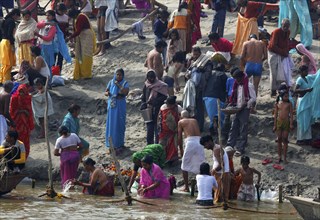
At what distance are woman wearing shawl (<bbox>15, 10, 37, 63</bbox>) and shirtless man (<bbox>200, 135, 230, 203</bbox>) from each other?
5759 millimetres

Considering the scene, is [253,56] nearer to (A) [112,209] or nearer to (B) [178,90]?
(B) [178,90]

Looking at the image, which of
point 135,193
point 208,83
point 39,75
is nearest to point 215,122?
point 208,83

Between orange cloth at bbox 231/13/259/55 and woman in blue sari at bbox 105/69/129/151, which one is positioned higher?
orange cloth at bbox 231/13/259/55

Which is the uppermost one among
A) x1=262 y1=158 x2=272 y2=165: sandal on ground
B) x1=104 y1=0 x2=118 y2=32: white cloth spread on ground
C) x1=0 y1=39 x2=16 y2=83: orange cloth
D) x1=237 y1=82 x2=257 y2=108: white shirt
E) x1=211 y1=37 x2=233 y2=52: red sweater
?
x1=104 y1=0 x2=118 y2=32: white cloth spread on ground

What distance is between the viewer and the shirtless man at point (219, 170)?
68.8 ft

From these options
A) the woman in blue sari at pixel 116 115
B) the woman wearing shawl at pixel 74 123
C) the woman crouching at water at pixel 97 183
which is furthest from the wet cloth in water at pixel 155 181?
the woman in blue sari at pixel 116 115

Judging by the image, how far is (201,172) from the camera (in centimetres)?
2111

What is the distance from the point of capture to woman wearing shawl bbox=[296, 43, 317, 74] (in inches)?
936

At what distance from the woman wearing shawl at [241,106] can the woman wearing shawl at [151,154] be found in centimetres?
120

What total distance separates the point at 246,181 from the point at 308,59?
3264mm

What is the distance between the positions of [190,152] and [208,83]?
5.29 ft

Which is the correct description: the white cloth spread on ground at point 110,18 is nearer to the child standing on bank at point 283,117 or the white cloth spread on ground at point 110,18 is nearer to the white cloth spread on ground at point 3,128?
the white cloth spread on ground at point 3,128

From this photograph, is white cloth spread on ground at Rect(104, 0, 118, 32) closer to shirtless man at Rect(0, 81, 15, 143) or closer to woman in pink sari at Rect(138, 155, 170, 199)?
shirtless man at Rect(0, 81, 15, 143)

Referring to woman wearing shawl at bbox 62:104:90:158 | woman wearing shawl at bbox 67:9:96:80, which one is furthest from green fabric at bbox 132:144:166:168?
woman wearing shawl at bbox 67:9:96:80
